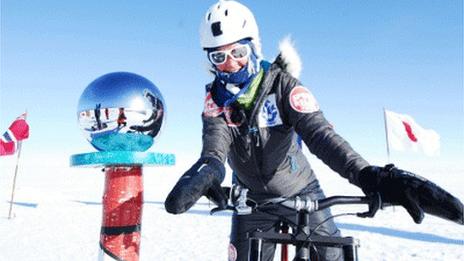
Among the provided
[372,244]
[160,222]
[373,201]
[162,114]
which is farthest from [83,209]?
[373,201]

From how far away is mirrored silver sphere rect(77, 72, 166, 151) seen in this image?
2.54 meters

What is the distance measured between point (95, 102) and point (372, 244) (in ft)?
24.4

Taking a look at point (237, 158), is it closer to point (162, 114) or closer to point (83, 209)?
point (162, 114)

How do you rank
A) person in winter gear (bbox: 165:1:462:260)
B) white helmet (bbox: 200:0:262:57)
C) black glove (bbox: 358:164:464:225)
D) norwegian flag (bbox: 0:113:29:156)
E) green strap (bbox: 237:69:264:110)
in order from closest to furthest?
black glove (bbox: 358:164:464:225) → person in winter gear (bbox: 165:1:462:260) → white helmet (bbox: 200:0:262:57) → green strap (bbox: 237:69:264:110) → norwegian flag (bbox: 0:113:29:156)

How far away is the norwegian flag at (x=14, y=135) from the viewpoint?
1352 cm

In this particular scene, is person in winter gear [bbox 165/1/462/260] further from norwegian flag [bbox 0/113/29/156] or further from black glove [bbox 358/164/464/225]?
norwegian flag [bbox 0/113/29/156]

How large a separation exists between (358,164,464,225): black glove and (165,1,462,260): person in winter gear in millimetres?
221

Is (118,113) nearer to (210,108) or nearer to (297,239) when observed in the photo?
(210,108)

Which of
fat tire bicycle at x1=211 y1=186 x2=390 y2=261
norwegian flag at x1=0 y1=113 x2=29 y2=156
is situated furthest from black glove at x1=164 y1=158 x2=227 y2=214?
norwegian flag at x1=0 y1=113 x2=29 y2=156

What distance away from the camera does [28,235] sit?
1065 centimetres

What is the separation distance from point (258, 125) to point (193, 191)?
3.19 feet

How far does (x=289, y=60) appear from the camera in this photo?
2.94 meters

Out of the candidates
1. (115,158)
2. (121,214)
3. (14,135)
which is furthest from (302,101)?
(14,135)

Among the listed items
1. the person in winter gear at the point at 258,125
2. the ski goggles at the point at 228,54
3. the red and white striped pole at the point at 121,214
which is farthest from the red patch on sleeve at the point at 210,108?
the red and white striped pole at the point at 121,214
